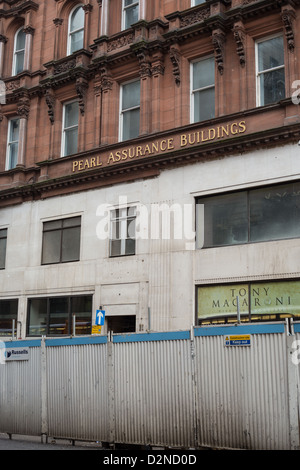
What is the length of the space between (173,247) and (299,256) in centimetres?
470

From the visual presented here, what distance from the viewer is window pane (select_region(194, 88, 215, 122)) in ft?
69.3

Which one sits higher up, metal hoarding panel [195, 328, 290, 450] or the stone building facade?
the stone building facade

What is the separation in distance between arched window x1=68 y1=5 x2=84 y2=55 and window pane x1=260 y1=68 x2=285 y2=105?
1032 cm

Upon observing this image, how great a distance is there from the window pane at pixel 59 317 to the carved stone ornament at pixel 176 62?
977 cm

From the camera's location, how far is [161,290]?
20.2 metres

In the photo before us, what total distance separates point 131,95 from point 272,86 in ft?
21.9

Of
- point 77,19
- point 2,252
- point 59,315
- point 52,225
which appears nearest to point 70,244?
point 52,225

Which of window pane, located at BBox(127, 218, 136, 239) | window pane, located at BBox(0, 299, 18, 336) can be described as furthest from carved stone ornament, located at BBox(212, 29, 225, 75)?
window pane, located at BBox(0, 299, 18, 336)

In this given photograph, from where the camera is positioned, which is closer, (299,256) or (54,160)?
(299,256)

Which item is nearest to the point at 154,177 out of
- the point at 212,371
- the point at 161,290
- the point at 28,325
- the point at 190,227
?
the point at 190,227

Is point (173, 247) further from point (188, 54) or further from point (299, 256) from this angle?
point (188, 54)

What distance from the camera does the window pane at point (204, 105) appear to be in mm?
21125

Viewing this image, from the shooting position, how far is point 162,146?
2145 cm

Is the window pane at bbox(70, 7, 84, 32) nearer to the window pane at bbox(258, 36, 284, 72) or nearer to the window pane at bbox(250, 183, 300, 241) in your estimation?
the window pane at bbox(258, 36, 284, 72)
